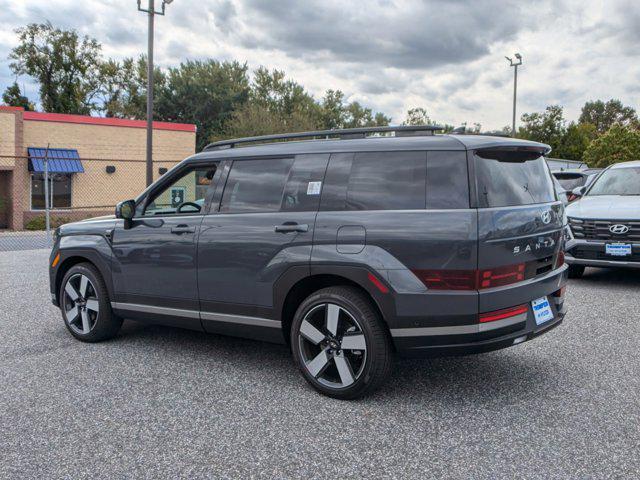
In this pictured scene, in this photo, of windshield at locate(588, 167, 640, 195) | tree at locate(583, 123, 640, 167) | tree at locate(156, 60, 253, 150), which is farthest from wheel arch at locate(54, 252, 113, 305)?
tree at locate(583, 123, 640, 167)

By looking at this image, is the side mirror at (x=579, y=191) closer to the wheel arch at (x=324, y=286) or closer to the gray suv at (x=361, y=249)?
the gray suv at (x=361, y=249)

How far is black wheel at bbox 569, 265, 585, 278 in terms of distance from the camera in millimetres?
8880

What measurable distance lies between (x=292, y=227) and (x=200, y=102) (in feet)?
147

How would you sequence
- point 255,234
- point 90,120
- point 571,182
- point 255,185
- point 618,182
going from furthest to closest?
point 90,120, point 571,182, point 618,182, point 255,185, point 255,234

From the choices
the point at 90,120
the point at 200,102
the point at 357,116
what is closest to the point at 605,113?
the point at 357,116

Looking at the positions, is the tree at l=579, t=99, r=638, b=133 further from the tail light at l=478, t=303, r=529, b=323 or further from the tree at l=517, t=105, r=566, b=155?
the tail light at l=478, t=303, r=529, b=323

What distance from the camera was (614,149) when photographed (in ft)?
155

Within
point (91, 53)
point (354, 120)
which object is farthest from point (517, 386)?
point (354, 120)

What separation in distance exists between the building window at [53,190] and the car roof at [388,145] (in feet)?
72.8

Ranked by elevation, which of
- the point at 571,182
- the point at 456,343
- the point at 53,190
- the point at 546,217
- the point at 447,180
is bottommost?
the point at 456,343

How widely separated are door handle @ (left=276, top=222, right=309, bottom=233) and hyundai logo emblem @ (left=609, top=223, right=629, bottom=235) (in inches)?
226

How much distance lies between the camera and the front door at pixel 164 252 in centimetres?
472

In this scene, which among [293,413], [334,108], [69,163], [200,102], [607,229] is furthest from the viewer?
[334,108]

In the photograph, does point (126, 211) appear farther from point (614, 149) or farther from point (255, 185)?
point (614, 149)
